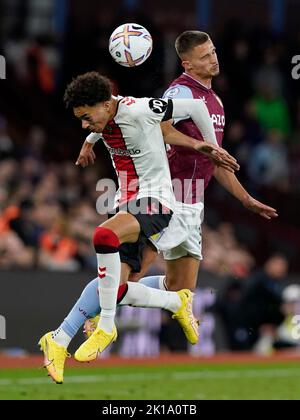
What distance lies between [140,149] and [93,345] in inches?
62.5

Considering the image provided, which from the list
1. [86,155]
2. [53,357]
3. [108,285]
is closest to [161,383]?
[86,155]

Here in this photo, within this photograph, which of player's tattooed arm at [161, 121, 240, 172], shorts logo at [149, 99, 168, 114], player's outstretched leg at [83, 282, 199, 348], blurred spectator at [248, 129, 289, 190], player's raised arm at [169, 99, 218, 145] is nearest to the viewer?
player's tattooed arm at [161, 121, 240, 172]

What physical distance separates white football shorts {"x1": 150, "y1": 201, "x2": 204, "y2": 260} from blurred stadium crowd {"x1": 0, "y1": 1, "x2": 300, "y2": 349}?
240 inches

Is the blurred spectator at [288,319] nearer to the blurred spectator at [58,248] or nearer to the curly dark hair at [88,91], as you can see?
the blurred spectator at [58,248]

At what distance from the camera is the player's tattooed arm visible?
1047cm

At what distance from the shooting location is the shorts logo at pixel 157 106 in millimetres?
10773

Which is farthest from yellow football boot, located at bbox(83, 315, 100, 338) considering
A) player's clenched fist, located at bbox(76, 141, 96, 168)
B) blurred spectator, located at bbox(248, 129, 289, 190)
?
blurred spectator, located at bbox(248, 129, 289, 190)

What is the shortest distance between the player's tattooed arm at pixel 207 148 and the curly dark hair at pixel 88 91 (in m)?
0.61

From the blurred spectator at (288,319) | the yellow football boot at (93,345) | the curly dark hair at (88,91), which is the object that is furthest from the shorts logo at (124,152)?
the blurred spectator at (288,319)

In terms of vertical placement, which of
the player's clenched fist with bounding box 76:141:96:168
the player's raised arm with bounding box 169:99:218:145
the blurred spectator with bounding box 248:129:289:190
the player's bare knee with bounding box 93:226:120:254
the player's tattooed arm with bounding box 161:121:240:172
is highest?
the player's raised arm with bounding box 169:99:218:145

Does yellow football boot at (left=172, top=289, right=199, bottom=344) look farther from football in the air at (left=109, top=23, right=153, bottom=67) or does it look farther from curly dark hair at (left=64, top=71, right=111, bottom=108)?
football in the air at (left=109, top=23, right=153, bottom=67)

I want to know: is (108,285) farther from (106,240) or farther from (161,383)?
(161,383)

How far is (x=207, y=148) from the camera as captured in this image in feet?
34.5
